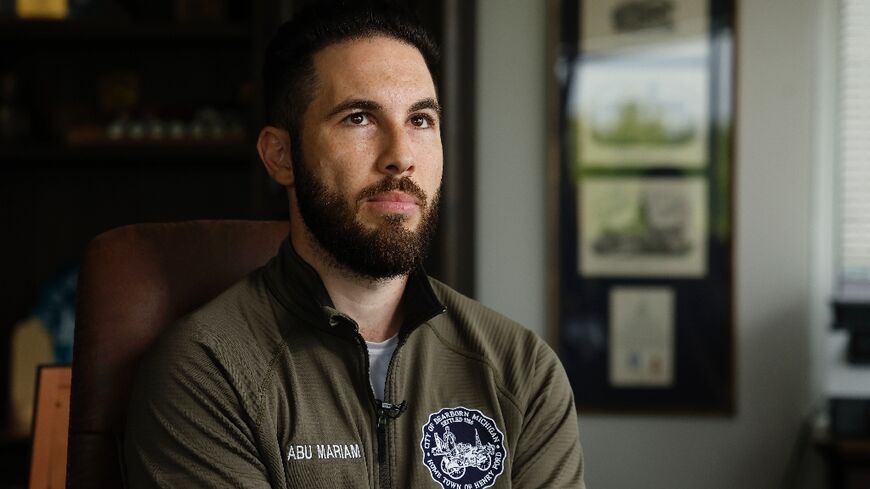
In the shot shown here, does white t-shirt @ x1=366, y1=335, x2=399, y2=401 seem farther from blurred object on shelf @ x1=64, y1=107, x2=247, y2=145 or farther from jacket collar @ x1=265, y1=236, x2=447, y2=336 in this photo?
blurred object on shelf @ x1=64, y1=107, x2=247, y2=145

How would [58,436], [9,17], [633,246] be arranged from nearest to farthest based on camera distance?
[58,436]
[9,17]
[633,246]

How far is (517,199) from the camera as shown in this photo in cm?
289

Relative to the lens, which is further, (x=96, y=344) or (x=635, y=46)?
(x=635, y=46)

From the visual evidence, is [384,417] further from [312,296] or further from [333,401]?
[312,296]

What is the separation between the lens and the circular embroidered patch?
4.27 feet

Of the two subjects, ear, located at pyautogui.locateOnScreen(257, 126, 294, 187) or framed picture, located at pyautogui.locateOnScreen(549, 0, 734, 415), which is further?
framed picture, located at pyautogui.locateOnScreen(549, 0, 734, 415)

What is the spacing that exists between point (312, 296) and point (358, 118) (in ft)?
0.84

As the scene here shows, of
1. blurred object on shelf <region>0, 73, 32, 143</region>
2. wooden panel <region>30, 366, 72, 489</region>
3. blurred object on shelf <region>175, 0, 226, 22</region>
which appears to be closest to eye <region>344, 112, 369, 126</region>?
wooden panel <region>30, 366, 72, 489</region>

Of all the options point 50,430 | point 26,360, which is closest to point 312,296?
point 50,430

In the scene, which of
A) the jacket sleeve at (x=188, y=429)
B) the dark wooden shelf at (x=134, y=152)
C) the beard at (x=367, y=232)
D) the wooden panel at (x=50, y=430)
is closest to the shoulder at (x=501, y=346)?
the beard at (x=367, y=232)

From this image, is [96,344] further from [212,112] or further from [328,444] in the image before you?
[212,112]

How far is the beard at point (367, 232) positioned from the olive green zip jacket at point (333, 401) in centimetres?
6

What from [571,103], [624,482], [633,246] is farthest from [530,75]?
[624,482]

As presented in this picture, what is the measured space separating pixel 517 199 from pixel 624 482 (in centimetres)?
88
